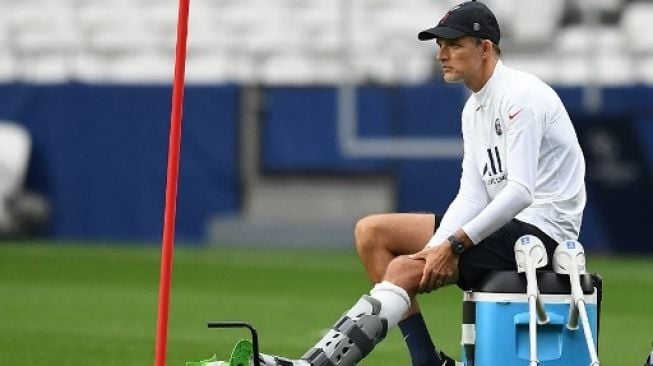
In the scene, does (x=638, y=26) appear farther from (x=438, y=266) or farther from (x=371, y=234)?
(x=438, y=266)

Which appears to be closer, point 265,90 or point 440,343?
point 440,343

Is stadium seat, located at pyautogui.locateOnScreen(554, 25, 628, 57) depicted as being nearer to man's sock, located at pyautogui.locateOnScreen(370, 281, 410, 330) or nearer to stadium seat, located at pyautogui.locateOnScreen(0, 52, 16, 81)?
stadium seat, located at pyautogui.locateOnScreen(0, 52, 16, 81)

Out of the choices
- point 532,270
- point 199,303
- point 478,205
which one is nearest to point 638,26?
point 199,303

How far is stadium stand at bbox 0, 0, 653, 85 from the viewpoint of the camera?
2230 cm

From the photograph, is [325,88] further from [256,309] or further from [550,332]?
[550,332]

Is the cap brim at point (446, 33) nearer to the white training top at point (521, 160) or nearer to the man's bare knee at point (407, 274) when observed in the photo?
the white training top at point (521, 160)

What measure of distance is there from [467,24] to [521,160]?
2.16 ft

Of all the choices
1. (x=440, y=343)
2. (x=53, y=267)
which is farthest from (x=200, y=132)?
(x=440, y=343)

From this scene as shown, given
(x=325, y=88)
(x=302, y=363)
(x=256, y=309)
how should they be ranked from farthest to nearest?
(x=325, y=88)
(x=256, y=309)
(x=302, y=363)

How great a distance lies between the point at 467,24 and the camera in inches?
306

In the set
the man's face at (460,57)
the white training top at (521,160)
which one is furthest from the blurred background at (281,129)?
the man's face at (460,57)

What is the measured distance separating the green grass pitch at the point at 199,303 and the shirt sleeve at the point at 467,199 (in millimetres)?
1845

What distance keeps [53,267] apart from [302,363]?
1088 cm

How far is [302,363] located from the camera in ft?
24.0
